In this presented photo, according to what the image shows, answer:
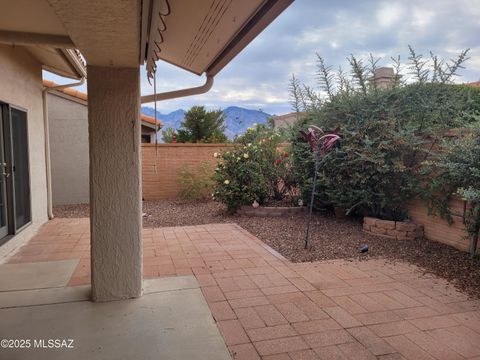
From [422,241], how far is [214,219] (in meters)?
3.68

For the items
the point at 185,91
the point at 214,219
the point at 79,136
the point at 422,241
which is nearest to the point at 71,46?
the point at 185,91

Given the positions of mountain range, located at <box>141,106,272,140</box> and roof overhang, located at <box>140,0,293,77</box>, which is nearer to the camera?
roof overhang, located at <box>140,0,293,77</box>

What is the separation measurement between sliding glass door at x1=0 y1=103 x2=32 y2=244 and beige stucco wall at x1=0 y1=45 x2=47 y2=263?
0.42ft

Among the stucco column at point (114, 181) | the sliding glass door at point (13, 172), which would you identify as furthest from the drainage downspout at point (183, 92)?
the sliding glass door at point (13, 172)

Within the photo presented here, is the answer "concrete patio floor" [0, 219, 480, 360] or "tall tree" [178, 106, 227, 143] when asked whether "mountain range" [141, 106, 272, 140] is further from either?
"concrete patio floor" [0, 219, 480, 360]

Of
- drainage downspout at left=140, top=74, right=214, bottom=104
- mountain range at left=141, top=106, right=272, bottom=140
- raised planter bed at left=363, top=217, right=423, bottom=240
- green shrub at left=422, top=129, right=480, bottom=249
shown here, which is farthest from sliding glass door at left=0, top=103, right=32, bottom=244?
mountain range at left=141, top=106, right=272, bottom=140

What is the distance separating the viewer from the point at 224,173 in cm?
732

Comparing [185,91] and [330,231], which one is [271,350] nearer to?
[185,91]

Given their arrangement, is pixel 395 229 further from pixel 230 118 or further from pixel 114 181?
pixel 230 118

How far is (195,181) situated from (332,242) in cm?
476

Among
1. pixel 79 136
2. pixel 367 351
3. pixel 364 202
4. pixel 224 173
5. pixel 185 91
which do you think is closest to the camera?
pixel 367 351

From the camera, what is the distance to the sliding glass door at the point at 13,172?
456cm

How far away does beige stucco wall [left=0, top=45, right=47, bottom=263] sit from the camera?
4496 mm

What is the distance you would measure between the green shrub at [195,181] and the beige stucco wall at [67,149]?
93.9 inches
